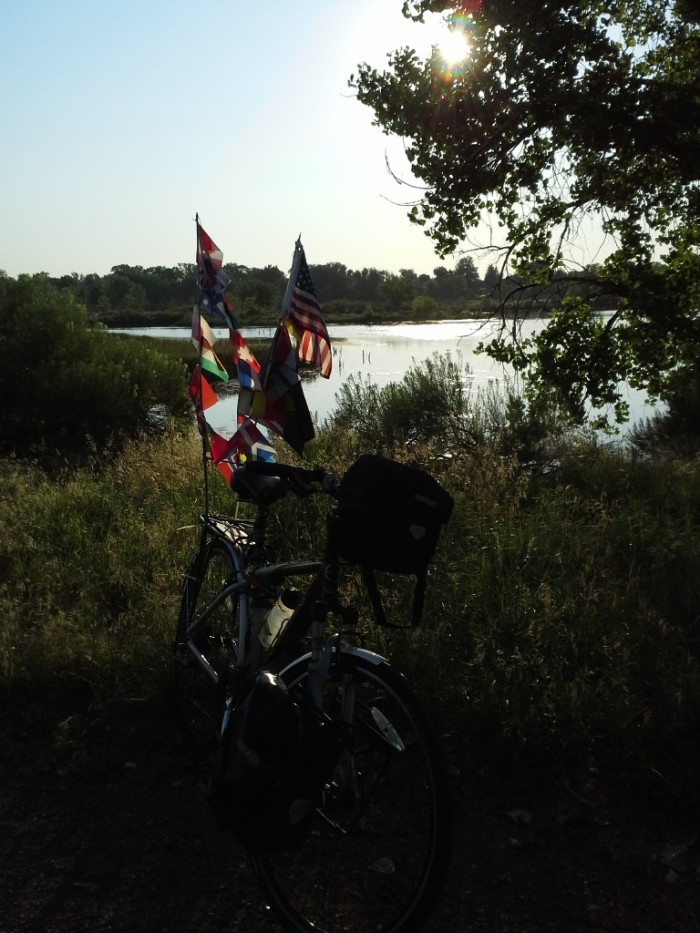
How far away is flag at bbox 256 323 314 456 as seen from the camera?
430cm

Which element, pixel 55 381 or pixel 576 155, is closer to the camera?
pixel 576 155

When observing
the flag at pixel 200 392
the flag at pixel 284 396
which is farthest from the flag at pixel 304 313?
the flag at pixel 200 392

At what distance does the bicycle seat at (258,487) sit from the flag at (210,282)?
4.52 ft

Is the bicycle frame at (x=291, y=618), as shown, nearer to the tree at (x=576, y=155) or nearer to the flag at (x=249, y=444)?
the flag at (x=249, y=444)

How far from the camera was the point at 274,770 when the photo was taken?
2.40 m

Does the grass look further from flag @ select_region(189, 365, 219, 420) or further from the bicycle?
flag @ select_region(189, 365, 219, 420)

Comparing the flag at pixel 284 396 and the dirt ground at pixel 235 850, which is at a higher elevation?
the flag at pixel 284 396

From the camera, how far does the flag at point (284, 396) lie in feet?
14.1

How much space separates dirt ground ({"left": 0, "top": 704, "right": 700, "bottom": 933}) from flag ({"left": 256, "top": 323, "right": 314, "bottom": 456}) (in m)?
1.62

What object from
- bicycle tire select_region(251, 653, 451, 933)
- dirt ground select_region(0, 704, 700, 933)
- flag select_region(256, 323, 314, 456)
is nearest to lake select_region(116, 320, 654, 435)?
flag select_region(256, 323, 314, 456)

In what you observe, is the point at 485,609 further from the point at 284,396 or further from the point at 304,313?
the point at 304,313

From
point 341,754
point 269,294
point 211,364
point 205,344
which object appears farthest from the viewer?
point 269,294

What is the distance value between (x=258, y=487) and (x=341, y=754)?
1.05m

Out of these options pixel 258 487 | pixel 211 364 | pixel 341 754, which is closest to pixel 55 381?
pixel 211 364
